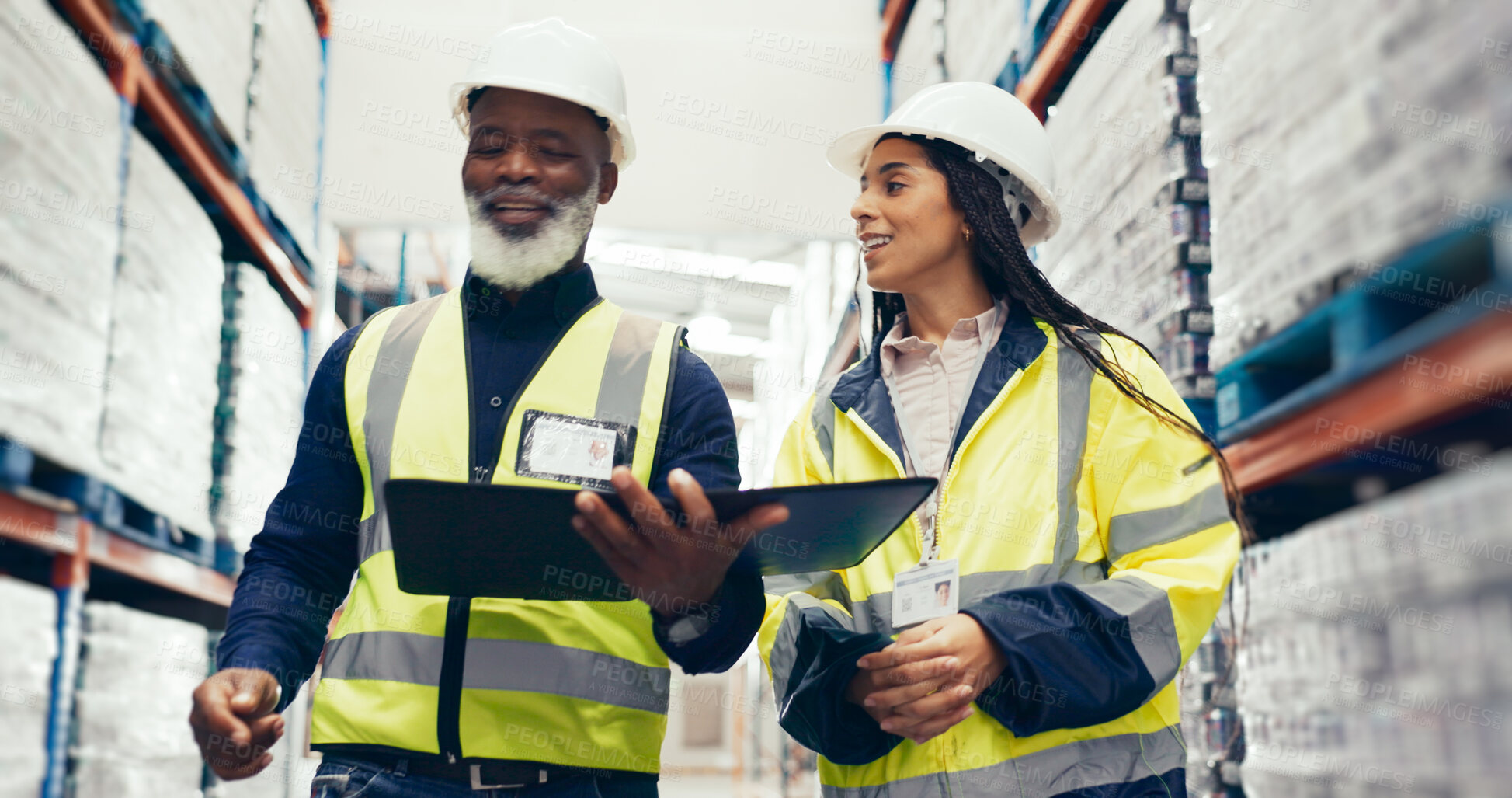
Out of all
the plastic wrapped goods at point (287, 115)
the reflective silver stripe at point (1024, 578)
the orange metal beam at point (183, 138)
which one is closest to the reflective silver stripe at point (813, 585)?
the reflective silver stripe at point (1024, 578)

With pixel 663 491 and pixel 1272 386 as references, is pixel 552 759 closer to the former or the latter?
pixel 663 491

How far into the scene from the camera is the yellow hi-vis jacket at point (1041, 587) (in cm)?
165

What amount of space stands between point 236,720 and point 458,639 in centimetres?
30

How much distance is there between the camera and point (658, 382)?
1.85 metres

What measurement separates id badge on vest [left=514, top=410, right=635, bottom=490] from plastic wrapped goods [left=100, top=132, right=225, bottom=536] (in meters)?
2.47

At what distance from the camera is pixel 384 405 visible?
1817 mm

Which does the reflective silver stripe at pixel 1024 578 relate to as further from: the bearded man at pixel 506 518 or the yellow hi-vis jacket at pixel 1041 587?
the bearded man at pixel 506 518

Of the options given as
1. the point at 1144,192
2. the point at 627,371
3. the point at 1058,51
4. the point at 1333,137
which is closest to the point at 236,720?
the point at 627,371

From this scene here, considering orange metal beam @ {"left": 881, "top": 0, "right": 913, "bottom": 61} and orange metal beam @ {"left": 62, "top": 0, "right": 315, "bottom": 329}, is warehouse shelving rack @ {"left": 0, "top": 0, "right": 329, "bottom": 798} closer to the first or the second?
orange metal beam @ {"left": 62, "top": 0, "right": 315, "bottom": 329}

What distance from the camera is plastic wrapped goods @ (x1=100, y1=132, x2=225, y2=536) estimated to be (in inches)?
150

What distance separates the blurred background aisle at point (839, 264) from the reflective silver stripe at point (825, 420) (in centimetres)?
82

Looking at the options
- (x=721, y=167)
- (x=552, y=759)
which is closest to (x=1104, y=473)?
(x=552, y=759)

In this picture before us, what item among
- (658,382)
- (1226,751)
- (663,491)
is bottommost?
(1226,751)

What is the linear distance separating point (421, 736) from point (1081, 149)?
280 centimetres
